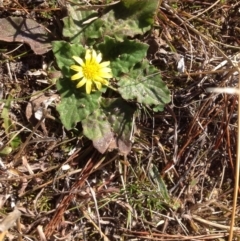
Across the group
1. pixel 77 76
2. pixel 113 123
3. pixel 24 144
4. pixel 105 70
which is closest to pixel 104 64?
pixel 105 70

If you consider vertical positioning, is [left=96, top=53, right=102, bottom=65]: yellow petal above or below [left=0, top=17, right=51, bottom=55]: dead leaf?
below

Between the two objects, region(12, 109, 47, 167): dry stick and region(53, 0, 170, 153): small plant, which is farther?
region(53, 0, 170, 153): small plant

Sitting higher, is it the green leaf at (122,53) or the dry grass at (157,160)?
the green leaf at (122,53)

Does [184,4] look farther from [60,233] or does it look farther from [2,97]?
[60,233]

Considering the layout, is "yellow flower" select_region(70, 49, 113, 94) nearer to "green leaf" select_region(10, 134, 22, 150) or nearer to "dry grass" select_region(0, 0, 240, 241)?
"dry grass" select_region(0, 0, 240, 241)

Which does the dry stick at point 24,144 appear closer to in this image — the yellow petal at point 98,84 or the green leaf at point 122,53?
the yellow petal at point 98,84

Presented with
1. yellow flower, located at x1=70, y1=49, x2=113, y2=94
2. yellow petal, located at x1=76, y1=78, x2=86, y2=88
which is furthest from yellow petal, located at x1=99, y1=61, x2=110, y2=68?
yellow petal, located at x1=76, y1=78, x2=86, y2=88

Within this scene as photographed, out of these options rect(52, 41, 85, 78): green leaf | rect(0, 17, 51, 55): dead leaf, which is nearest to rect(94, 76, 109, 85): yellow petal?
rect(52, 41, 85, 78): green leaf

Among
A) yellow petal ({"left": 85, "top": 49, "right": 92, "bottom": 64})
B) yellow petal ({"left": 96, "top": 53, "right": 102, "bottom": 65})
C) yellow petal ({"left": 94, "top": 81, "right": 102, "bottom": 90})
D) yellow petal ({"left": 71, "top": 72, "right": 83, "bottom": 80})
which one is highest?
yellow petal ({"left": 85, "top": 49, "right": 92, "bottom": 64})

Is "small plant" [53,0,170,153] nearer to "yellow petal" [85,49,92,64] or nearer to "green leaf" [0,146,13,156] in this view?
"yellow petal" [85,49,92,64]

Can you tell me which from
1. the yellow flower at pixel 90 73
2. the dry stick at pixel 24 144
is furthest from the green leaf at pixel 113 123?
the dry stick at pixel 24 144
